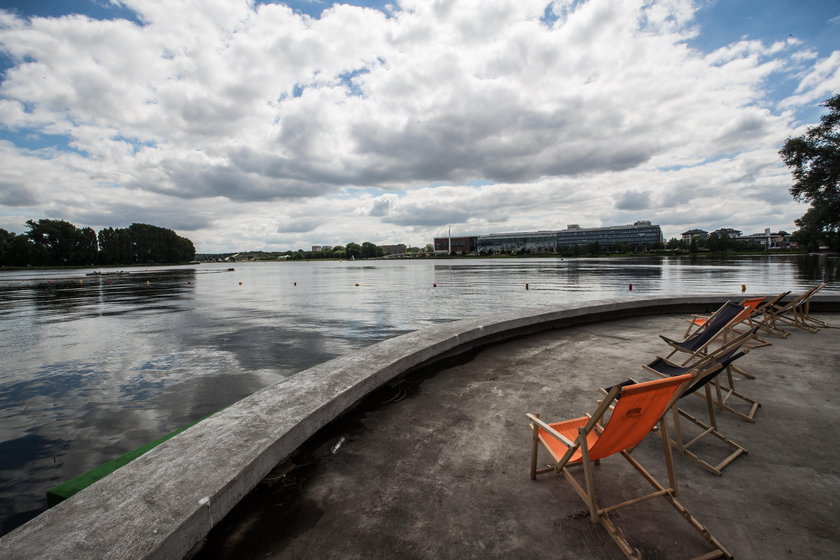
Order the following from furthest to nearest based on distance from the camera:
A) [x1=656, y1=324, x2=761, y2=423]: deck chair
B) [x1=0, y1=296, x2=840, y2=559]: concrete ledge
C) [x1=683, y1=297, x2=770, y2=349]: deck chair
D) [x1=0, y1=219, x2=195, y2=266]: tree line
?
1. [x1=0, y1=219, x2=195, y2=266]: tree line
2. [x1=683, y1=297, x2=770, y2=349]: deck chair
3. [x1=656, y1=324, x2=761, y2=423]: deck chair
4. [x1=0, y1=296, x2=840, y2=559]: concrete ledge

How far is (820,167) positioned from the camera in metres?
41.8

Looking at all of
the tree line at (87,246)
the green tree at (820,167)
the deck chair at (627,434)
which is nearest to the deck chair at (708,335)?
the deck chair at (627,434)

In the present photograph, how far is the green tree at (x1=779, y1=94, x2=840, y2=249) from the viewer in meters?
40.8

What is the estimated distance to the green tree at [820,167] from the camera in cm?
4084

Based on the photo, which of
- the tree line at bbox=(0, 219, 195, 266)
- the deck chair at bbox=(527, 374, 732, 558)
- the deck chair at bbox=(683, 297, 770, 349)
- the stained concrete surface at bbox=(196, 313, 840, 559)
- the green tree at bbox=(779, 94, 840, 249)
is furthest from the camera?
the tree line at bbox=(0, 219, 195, 266)

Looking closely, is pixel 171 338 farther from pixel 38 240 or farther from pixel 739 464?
pixel 38 240

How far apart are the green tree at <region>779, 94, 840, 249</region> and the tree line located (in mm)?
174081

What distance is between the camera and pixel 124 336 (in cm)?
1418

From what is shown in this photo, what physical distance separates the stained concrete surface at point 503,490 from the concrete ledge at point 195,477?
308 millimetres

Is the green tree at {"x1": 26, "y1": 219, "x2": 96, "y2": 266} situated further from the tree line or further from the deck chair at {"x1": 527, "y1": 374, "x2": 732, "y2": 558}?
the deck chair at {"x1": 527, "y1": 374, "x2": 732, "y2": 558}

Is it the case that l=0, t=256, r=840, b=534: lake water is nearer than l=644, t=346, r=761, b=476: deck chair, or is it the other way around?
l=644, t=346, r=761, b=476: deck chair

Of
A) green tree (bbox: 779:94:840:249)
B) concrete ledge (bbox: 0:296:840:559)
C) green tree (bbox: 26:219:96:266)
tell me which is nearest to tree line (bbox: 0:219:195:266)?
green tree (bbox: 26:219:96:266)

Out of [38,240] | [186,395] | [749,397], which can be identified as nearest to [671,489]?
[749,397]

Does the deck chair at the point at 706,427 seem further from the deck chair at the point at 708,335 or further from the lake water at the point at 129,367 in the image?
the lake water at the point at 129,367
